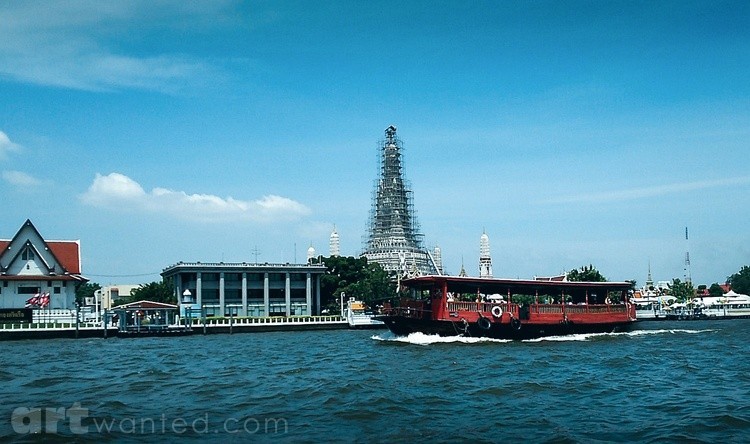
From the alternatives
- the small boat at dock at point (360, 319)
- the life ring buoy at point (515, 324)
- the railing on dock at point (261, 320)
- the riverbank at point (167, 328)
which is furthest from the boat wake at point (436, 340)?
the railing on dock at point (261, 320)

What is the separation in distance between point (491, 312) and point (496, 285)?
156cm

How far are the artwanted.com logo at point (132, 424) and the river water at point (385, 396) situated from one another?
0.12ft

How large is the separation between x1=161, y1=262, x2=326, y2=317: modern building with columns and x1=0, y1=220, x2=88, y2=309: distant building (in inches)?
488

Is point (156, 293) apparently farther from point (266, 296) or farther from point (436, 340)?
point (436, 340)

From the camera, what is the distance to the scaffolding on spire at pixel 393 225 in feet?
308

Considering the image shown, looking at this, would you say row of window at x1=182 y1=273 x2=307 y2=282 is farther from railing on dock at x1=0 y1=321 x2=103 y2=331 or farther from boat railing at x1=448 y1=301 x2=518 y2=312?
boat railing at x1=448 y1=301 x2=518 y2=312

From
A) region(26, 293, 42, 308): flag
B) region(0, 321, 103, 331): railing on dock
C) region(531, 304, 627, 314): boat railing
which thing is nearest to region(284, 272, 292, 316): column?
region(26, 293, 42, 308): flag

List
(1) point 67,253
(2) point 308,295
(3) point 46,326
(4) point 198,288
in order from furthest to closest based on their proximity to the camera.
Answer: (2) point 308,295
(4) point 198,288
(1) point 67,253
(3) point 46,326

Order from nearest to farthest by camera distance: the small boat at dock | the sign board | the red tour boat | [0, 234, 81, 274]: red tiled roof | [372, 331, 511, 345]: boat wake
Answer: [372, 331, 511, 345]: boat wake < the red tour boat < the sign board < the small boat at dock < [0, 234, 81, 274]: red tiled roof

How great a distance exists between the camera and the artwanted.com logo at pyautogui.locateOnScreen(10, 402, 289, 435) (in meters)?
13.2

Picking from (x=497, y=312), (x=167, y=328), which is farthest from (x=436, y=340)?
(x=167, y=328)

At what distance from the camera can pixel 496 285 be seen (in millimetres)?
36562

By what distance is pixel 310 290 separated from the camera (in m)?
70.5

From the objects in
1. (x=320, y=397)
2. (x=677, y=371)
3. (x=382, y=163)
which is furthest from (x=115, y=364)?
(x=382, y=163)
